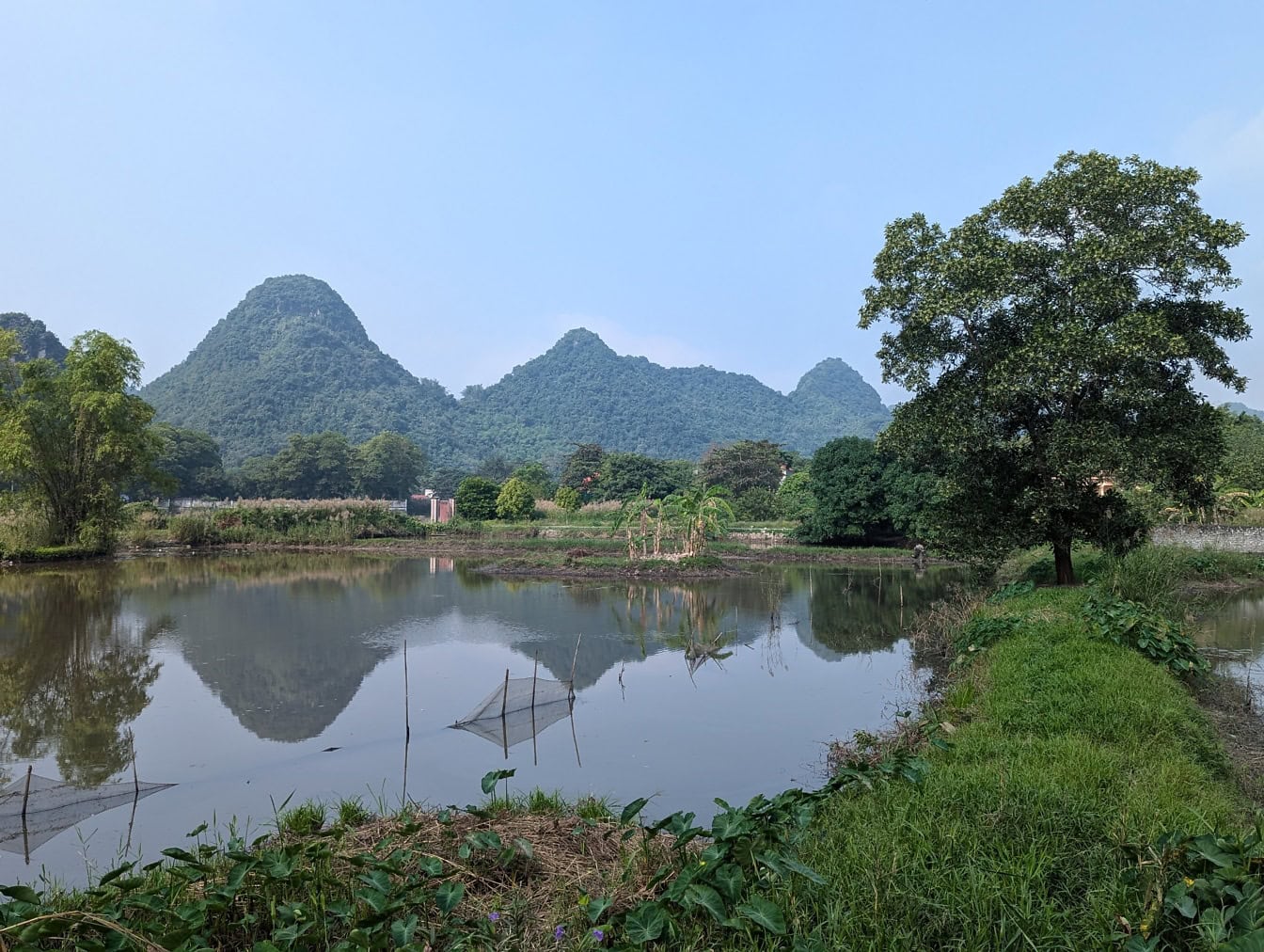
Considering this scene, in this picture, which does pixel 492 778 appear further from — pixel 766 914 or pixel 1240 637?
pixel 1240 637

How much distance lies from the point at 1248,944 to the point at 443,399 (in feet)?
365

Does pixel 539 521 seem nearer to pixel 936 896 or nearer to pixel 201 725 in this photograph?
pixel 201 725

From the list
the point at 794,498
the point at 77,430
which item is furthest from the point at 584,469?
the point at 77,430

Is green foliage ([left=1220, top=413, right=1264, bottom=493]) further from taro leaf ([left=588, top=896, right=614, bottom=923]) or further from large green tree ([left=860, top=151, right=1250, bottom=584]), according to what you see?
taro leaf ([left=588, top=896, right=614, bottom=923])

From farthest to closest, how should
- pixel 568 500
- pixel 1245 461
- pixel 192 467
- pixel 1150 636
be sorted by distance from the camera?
pixel 192 467
pixel 568 500
pixel 1245 461
pixel 1150 636

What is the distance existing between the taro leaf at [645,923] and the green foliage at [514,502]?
36888 millimetres

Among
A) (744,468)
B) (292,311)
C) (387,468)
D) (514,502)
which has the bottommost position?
(514,502)

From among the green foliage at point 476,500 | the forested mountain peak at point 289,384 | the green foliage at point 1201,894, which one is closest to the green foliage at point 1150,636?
the green foliage at point 1201,894

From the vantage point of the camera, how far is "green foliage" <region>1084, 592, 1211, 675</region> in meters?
7.76

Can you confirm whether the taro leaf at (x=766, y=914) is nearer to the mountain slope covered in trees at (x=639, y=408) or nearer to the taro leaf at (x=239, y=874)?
the taro leaf at (x=239, y=874)

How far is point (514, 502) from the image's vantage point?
3947cm

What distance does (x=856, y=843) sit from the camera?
363cm

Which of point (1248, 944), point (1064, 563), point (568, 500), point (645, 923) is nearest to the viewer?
point (1248, 944)

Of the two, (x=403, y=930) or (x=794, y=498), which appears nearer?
(x=403, y=930)
